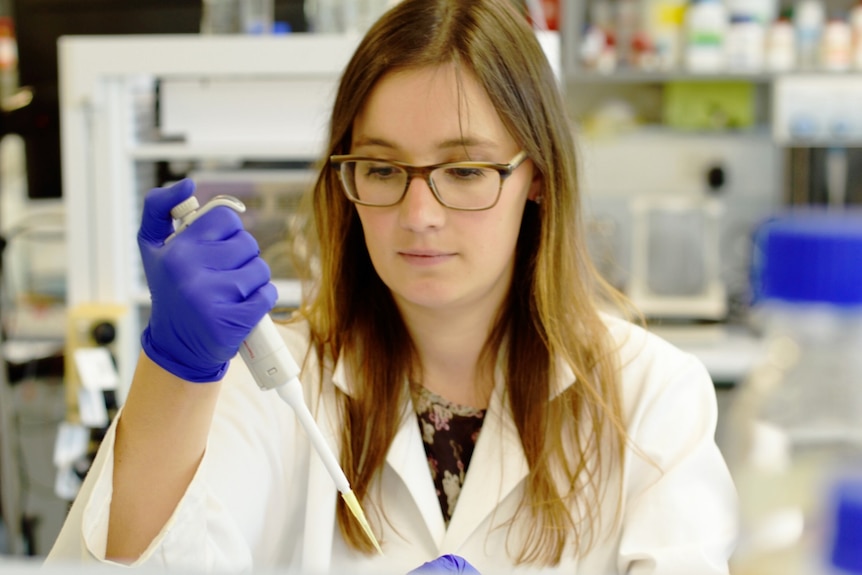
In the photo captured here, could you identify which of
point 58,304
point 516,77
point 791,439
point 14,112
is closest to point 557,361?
point 516,77

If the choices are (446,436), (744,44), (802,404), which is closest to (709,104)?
(744,44)

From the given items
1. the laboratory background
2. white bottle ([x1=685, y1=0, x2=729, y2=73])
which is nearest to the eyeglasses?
the laboratory background

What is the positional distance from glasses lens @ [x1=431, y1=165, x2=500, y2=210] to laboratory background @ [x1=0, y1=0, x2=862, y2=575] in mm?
241

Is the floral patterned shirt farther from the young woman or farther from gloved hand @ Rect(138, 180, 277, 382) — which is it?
gloved hand @ Rect(138, 180, 277, 382)

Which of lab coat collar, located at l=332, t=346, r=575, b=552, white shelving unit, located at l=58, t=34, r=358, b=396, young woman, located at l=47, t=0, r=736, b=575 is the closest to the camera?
young woman, located at l=47, t=0, r=736, b=575

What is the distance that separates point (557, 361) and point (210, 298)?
1.80 ft

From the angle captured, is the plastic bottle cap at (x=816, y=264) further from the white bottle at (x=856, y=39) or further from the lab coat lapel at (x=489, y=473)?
the white bottle at (x=856, y=39)

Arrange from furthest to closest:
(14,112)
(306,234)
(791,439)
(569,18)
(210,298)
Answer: (569,18) → (14,112) → (306,234) → (210,298) → (791,439)

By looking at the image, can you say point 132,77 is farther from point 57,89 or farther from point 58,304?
point 58,304

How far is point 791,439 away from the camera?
1.56 ft

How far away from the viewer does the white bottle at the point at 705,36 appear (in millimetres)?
3246

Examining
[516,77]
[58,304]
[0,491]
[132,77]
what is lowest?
[0,491]

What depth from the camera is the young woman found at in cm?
112

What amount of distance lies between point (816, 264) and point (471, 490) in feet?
2.88
